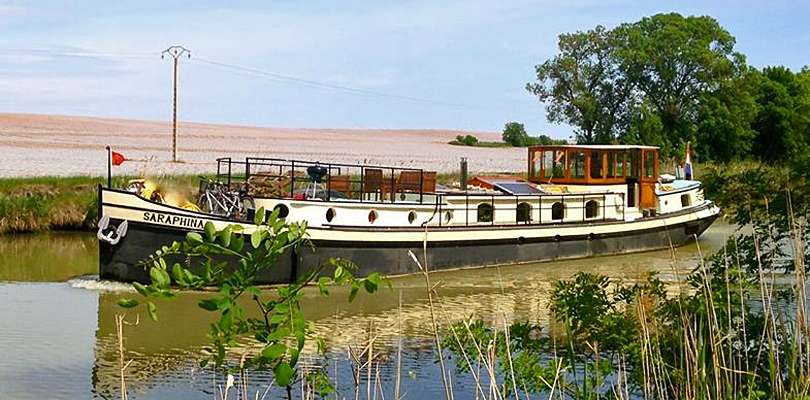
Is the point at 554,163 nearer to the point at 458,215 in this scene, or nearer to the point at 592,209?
the point at 592,209

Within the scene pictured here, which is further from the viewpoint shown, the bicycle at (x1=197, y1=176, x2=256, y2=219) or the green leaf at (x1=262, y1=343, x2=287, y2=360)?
the bicycle at (x1=197, y1=176, x2=256, y2=219)

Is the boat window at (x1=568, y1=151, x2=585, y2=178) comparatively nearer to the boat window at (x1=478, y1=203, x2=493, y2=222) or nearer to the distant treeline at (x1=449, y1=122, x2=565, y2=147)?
the boat window at (x1=478, y1=203, x2=493, y2=222)

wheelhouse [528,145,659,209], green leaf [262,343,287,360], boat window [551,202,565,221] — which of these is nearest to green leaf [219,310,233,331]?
green leaf [262,343,287,360]

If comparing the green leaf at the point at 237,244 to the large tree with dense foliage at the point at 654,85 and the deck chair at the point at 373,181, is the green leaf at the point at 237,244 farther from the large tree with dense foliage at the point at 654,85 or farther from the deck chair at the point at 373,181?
the large tree with dense foliage at the point at 654,85

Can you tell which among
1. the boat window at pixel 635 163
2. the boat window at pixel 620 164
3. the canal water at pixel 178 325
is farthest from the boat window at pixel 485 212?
the boat window at pixel 635 163

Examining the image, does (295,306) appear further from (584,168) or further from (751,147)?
(751,147)

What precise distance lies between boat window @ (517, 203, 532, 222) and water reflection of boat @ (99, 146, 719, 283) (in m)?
0.02

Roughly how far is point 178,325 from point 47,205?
13.5 metres

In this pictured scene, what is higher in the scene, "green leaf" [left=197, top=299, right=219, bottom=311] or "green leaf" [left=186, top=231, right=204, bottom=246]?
"green leaf" [left=186, top=231, right=204, bottom=246]

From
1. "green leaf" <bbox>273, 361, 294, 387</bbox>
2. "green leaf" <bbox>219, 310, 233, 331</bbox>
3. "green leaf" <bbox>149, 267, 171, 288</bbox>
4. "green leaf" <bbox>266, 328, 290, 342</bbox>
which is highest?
"green leaf" <bbox>149, 267, 171, 288</bbox>

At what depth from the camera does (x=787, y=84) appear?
5931 centimetres

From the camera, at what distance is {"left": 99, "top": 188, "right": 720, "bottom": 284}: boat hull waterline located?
1783cm

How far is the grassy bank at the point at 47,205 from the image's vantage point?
26.1 meters

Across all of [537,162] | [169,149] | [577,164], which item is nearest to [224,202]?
[537,162]
